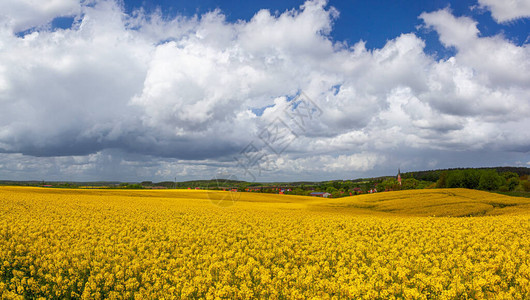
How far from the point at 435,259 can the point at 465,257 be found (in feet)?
3.84

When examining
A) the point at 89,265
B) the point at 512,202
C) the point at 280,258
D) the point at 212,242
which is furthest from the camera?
the point at 512,202

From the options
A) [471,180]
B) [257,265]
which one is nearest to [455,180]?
[471,180]

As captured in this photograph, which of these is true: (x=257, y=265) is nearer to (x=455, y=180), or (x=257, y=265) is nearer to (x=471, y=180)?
(x=455, y=180)

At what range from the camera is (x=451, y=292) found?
7.16 meters

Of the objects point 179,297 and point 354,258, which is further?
point 354,258

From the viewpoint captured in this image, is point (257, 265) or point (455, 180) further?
point (455, 180)

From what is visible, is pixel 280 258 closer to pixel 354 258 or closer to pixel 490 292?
pixel 354 258

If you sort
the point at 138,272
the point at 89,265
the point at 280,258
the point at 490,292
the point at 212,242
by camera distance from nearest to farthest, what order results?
the point at 490,292 < the point at 138,272 < the point at 89,265 < the point at 280,258 < the point at 212,242

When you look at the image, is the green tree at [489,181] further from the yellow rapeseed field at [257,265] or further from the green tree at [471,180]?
the yellow rapeseed field at [257,265]

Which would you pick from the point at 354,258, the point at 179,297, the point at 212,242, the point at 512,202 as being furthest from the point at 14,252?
the point at 512,202

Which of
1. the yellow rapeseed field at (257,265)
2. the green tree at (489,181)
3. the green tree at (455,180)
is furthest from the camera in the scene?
the green tree at (455,180)

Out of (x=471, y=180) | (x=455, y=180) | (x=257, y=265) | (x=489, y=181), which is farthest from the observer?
(x=455, y=180)

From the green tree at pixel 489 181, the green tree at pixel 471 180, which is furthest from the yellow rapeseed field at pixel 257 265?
the green tree at pixel 489 181

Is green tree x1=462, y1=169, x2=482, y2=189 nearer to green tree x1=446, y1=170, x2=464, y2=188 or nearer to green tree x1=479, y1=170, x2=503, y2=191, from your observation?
green tree x1=446, y1=170, x2=464, y2=188
